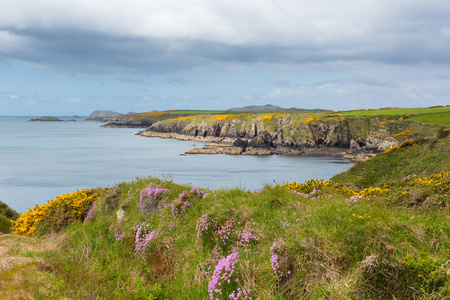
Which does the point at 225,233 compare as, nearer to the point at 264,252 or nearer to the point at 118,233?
the point at 264,252

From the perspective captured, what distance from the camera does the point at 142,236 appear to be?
9.73 metres

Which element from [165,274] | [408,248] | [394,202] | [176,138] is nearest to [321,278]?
[408,248]

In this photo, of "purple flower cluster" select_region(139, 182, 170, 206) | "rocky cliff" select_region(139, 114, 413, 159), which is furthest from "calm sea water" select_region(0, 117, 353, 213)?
"purple flower cluster" select_region(139, 182, 170, 206)

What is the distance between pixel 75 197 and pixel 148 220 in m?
7.87

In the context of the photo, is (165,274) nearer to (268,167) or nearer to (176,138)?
(268,167)

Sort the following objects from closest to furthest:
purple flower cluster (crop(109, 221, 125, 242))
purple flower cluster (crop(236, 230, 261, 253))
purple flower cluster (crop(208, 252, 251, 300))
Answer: purple flower cluster (crop(208, 252, 251, 300)) < purple flower cluster (crop(236, 230, 261, 253)) < purple flower cluster (crop(109, 221, 125, 242))

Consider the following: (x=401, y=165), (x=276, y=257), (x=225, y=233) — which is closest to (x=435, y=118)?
(x=401, y=165)

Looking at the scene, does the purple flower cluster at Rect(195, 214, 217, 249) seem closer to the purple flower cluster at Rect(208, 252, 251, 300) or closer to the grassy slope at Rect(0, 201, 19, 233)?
the purple flower cluster at Rect(208, 252, 251, 300)

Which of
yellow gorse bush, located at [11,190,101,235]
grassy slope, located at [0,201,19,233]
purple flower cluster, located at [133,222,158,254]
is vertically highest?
purple flower cluster, located at [133,222,158,254]

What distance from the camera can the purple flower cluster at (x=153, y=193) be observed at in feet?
37.1

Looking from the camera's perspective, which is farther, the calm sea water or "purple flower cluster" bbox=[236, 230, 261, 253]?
the calm sea water

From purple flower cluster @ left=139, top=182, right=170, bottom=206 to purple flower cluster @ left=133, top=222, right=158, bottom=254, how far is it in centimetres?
137

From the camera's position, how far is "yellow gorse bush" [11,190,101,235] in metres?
15.5

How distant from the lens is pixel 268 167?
68.4m
